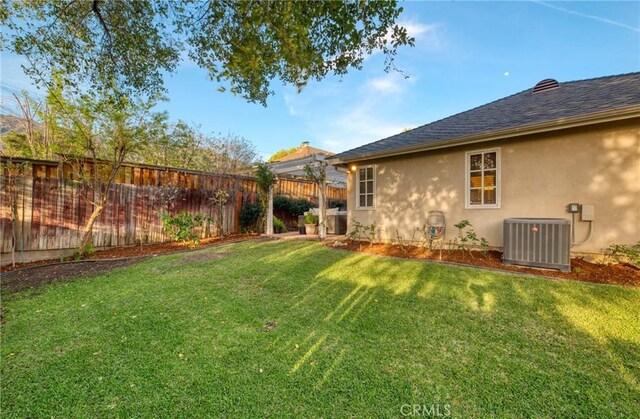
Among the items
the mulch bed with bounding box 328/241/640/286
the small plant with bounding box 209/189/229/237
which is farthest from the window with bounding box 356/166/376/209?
the small plant with bounding box 209/189/229/237

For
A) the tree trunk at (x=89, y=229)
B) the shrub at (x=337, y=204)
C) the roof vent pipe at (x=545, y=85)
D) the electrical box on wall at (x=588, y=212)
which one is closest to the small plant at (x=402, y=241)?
the electrical box on wall at (x=588, y=212)

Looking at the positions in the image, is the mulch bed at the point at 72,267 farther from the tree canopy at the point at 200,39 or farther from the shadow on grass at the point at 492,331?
the shadow on grass at the point at 492,331

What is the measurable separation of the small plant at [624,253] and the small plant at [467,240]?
1.91 meters

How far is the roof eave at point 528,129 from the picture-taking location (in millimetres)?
4391

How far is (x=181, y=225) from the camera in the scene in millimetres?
7836

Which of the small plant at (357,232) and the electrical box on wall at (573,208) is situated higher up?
the electrical box on wall at (573,208)

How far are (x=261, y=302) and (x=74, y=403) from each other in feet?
6.51

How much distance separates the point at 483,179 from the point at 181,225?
801 cm

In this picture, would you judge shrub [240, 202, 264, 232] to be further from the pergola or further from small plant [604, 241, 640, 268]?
small plant [604, 241, 640, 268]

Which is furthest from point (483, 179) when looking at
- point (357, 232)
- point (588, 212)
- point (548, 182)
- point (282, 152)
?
point (282, 152)

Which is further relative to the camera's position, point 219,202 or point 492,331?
point 219,202

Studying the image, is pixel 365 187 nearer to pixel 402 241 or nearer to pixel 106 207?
pixel 402 241

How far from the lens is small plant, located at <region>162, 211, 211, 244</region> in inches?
304

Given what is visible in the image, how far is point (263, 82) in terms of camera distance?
4066 mm
